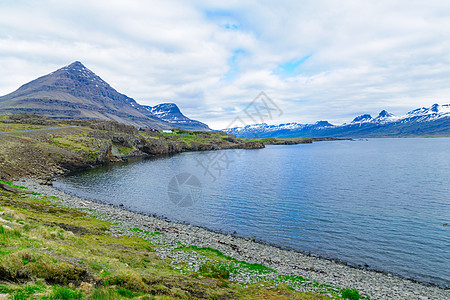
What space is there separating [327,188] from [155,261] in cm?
5707

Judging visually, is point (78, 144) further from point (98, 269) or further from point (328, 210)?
point (98, 269)

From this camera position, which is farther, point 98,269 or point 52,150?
point 52,150

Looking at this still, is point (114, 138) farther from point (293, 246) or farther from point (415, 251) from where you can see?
point (415, 251)

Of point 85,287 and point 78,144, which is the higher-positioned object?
point 78,144

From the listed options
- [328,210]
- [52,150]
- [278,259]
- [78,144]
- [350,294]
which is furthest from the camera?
[78,144]

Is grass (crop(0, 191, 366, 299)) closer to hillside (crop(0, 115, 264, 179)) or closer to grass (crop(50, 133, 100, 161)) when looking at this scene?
hillside (crop(0, 115, 264, 179))

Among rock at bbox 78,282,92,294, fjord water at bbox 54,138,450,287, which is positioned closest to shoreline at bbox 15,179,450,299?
fjord water at bbox 54,138,450,287

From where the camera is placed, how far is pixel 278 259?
1175 inches

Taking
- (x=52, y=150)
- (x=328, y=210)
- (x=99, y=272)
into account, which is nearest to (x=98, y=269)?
(x=99, y=272)

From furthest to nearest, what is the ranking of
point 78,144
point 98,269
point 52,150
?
point 78,144, point 52,150, point 98,269

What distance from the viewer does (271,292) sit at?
20.2 metres

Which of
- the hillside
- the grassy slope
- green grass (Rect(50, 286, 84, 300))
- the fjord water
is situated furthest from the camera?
the hillside

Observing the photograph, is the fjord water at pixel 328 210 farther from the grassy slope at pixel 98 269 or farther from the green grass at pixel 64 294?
the green grass at pixel 64 294

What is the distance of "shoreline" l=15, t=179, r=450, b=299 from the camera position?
2355cm
